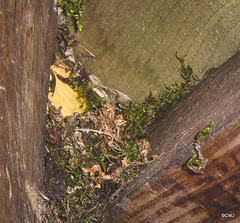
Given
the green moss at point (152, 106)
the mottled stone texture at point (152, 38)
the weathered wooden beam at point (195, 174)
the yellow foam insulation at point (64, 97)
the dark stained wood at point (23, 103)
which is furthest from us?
the yellow foam insulation at point (64, 97)

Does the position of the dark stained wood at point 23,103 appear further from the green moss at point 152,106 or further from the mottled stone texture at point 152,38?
the green moss at point 152,106

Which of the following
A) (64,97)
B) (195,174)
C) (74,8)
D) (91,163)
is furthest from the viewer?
(64,97)

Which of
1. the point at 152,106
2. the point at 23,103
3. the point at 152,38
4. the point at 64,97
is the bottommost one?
the point at 64,97

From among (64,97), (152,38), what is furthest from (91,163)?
(152,38)

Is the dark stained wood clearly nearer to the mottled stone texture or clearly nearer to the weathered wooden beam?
the mottled stone texture

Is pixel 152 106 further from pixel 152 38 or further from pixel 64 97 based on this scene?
pixel 64 97

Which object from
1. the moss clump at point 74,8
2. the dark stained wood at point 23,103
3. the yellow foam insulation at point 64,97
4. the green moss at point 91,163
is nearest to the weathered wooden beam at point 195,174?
the green moss at point 91,163
